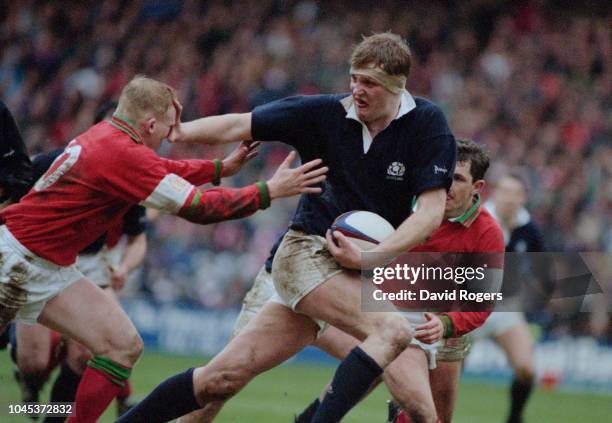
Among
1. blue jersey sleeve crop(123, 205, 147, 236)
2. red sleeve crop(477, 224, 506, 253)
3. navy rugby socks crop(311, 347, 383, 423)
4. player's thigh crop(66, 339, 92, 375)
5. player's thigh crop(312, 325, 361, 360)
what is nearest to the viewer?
navy rugby socks crop(311, 347, 383, 423)

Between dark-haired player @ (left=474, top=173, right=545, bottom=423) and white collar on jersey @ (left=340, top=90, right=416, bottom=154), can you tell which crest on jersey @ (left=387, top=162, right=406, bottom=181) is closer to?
white collar on jersey @ (left=340, top=90, right=416, bottom=154)

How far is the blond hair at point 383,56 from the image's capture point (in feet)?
19.1

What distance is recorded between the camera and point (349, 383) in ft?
18.1

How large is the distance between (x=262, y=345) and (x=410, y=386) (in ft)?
2.76

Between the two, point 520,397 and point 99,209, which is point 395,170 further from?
point 520,397

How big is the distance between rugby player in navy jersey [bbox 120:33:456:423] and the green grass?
2.65 meters

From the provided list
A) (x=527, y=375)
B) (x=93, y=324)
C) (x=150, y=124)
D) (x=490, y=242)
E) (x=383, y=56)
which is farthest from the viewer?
(x=527, y=375)

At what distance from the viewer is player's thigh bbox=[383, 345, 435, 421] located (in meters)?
5.94

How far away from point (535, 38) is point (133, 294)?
8000 mm

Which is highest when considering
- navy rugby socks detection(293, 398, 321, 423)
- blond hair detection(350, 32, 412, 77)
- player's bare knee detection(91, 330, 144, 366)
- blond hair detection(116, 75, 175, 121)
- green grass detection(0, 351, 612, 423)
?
blond hair detection(350, 32, 412, 77)

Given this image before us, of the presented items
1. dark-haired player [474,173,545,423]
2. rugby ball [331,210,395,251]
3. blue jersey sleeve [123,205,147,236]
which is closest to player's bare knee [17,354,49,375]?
blue jersey sleeve [123,205,147,236]

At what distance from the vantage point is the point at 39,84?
19172 mm

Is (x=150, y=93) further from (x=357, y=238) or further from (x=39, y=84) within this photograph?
(x=39, y=84)

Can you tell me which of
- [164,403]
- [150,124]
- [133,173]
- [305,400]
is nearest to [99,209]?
[133,173]
